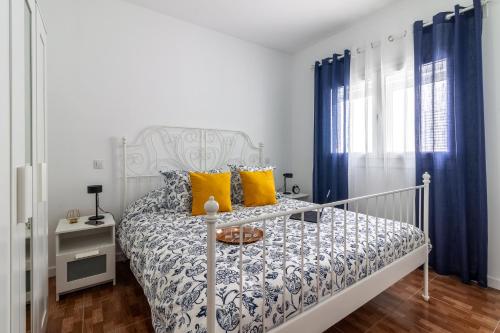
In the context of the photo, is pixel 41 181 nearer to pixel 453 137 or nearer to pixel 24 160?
pixel 24 160

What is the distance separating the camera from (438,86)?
7.55ft

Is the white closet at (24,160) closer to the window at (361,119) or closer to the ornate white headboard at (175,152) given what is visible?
the ornate white headboard at (175,152)

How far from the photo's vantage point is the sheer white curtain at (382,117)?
2559 mm

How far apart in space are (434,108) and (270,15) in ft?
6.35

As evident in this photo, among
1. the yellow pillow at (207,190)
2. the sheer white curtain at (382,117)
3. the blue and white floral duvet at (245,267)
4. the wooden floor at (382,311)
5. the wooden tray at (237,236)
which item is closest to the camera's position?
the blue and white floral duvet at (245,267)

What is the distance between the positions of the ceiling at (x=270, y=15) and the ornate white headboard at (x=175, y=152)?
1259 millimetres

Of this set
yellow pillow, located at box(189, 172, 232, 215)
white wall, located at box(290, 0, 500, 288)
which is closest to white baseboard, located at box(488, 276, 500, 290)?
white wall, located at box(290, 0, 500, 288)

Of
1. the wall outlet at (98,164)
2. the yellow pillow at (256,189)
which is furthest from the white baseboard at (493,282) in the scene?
the wall outlet at (98,164)

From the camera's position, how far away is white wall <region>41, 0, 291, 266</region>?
2.30 metres

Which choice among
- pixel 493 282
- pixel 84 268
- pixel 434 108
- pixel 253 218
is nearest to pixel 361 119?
pixel 434 108

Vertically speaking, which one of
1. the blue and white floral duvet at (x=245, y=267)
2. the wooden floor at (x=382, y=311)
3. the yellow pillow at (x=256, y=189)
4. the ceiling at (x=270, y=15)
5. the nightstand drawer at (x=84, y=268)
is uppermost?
the ceiling at (x=270, y=15)

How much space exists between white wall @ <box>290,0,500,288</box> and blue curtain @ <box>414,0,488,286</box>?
0.12 m

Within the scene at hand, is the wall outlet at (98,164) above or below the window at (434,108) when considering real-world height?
below

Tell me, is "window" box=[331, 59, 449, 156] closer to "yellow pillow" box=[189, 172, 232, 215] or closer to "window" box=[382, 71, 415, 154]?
"window" box=[382, 71, 415, 154]
